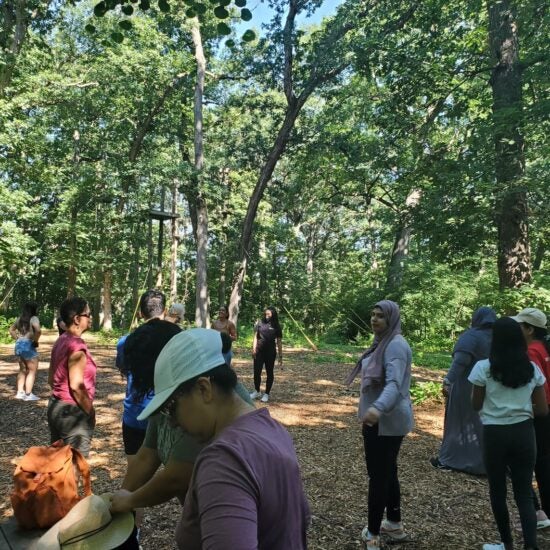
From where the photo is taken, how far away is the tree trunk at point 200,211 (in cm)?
1809

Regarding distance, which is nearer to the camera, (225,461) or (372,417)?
(225,461)

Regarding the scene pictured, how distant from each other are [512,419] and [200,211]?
1645cm

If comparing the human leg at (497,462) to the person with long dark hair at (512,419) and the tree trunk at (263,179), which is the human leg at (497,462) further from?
the tree trunk at (263,179)

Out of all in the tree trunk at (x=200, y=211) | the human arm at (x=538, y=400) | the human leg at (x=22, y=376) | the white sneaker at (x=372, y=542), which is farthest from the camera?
the tree trunk at (x=200, y=211)

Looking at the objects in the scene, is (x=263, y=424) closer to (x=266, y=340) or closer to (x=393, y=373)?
(x=393, y=373)

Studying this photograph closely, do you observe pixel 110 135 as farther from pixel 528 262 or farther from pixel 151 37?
pixel 528 262

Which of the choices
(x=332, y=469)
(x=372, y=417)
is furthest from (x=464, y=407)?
(x=372, y=417)

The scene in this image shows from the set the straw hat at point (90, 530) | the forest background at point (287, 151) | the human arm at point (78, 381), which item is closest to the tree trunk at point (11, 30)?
the forest background at point (287, 151)

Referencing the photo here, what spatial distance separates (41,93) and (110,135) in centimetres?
504

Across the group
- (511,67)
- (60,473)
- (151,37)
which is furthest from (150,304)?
(151,37)

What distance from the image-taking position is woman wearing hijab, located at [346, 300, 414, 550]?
10.9 ft

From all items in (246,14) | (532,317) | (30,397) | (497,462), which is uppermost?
(246,14)

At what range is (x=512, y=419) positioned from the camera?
3.18 m

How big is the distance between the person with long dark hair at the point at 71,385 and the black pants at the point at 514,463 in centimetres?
291
